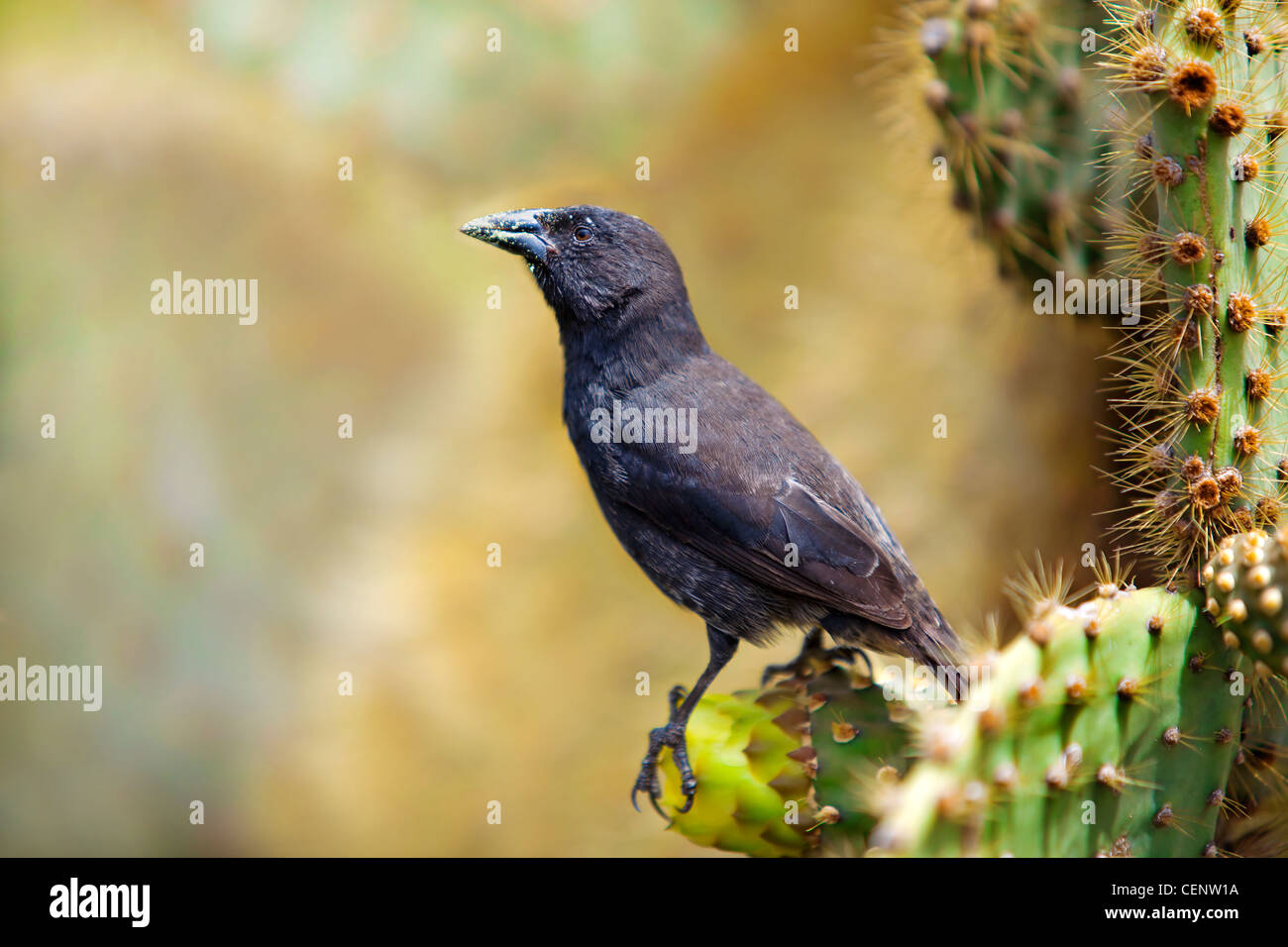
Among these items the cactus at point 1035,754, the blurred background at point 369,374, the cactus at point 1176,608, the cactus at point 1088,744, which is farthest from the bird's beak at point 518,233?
the blurred background at point 369,374

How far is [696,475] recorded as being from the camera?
2547 millimetres

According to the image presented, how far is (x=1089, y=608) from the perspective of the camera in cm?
174

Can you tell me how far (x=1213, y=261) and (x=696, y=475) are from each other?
123cm

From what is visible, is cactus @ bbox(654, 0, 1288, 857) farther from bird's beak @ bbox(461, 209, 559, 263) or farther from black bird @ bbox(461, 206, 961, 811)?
bird's beak @ bbox(461, 209, 559, 263)

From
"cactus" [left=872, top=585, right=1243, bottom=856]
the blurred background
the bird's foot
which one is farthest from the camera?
the blurred background

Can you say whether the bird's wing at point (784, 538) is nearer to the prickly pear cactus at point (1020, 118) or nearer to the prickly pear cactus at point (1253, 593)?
the prickly pear cactus at point (1253, 593)

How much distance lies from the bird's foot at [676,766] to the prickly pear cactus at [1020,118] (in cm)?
158

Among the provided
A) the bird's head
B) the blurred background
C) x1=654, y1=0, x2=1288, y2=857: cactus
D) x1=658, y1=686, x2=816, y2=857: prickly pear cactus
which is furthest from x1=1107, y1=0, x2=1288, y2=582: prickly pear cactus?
the blurred background

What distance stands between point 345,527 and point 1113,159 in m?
3.85

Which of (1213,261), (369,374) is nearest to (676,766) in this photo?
(1213,261)

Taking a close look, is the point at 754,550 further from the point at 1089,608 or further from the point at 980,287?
the point at 980,287

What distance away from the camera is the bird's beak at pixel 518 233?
281 cm

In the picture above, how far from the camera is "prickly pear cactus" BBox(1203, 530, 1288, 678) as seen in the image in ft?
5.32

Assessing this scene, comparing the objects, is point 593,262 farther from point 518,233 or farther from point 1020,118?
point 1020,118
